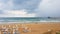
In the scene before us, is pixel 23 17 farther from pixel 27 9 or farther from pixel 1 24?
pixel 1 24

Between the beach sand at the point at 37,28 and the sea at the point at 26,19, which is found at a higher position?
the sea at the point at 26,19

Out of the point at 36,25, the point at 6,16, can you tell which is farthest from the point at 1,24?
the point at 36,25

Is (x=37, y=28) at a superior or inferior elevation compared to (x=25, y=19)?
inferior

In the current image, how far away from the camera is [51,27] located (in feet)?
8.04

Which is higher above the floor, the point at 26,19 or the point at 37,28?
the point at 26,19

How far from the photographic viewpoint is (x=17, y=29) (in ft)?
7.98

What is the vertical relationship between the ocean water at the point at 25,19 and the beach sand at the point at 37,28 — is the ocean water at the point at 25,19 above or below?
above

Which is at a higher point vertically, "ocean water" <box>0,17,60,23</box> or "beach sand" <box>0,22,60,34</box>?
"ocean water" <box>0,17,60,23</box>

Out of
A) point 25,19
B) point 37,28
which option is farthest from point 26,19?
point 37,28

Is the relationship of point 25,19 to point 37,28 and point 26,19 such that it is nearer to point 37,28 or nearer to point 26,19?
point 26,19

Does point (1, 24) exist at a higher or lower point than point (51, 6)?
lower

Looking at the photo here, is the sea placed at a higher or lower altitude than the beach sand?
higher

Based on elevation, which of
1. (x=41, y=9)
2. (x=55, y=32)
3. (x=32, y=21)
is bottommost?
(x=55, y=32)

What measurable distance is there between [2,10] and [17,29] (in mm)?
342
